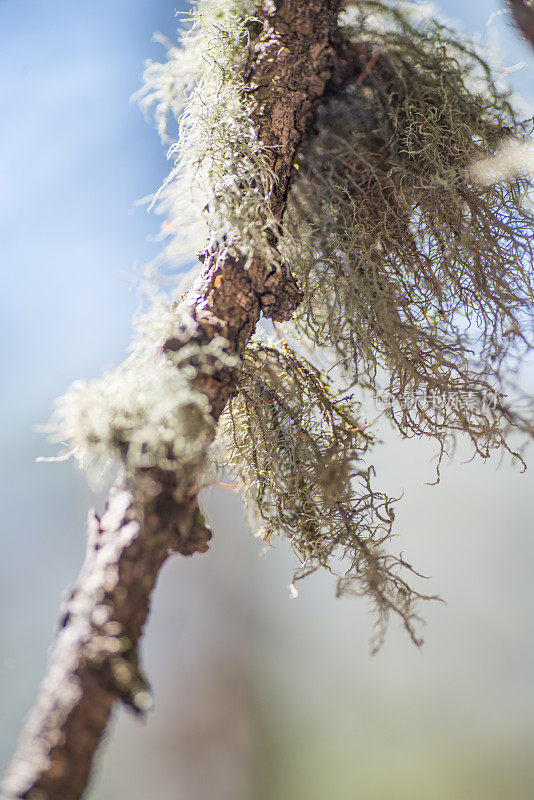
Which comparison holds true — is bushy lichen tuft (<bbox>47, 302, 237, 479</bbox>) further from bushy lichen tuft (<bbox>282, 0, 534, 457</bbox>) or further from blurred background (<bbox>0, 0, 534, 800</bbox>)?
blurred background (<bbox>0, 0, 534, 800</bbox>)

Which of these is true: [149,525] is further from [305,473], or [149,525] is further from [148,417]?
[305,473]

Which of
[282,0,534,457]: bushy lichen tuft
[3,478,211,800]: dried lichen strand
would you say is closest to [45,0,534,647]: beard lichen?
[282,0,534,457]: bushy lichen tuft

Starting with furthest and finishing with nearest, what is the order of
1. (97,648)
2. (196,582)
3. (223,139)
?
1. (196,582)
2. (223,139)
3. (97,648)

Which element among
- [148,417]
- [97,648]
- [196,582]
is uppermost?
[196,582]

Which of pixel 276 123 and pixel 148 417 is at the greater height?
pixel 276 123

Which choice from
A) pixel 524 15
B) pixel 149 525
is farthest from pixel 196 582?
pixel 524 15

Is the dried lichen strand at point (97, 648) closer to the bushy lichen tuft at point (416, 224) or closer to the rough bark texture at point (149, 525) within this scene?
the rough bark texture at point (149, 525)
